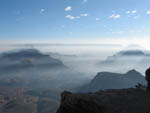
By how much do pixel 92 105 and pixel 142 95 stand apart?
1151 cm

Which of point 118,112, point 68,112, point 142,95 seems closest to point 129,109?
point 118,112

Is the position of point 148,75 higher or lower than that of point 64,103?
higher

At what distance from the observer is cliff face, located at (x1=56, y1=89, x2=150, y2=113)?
94.4 ft

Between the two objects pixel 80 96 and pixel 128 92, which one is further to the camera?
pixel 128 92

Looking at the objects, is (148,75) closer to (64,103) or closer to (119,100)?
(119,100)

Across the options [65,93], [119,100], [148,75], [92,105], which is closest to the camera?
[92,105]

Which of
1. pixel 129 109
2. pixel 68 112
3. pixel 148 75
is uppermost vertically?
pixel 148 75

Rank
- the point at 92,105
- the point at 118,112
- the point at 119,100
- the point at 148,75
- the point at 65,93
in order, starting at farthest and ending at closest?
the point at 148,75 → the point at 65,93 → the point at 119,100 → the point at 92,105 → the point at 118,112

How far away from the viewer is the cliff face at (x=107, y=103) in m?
28.8

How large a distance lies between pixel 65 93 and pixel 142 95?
52.9 feet

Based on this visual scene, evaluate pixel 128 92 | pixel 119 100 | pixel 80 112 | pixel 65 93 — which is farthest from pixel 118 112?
pixel 65 93

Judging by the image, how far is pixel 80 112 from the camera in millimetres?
31438

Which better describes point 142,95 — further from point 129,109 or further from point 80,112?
point 80,112

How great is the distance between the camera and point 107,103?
30812 millimetres
